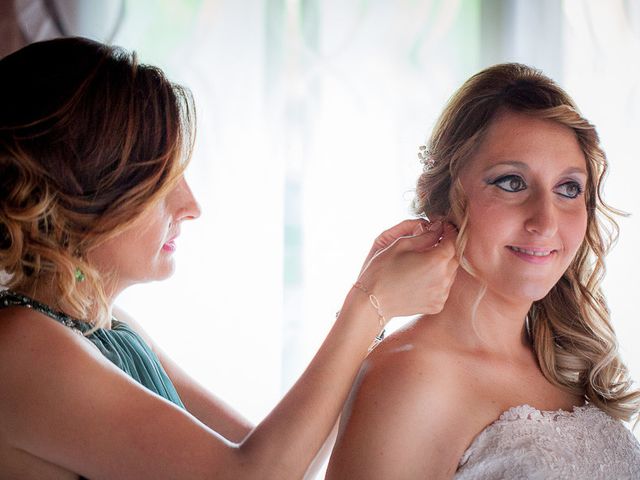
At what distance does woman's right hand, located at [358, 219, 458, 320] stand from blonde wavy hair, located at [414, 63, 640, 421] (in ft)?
0.25

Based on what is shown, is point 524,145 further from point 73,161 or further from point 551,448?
point 73,161

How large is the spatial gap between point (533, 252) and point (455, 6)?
122 cm

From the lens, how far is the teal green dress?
1160 millimetres

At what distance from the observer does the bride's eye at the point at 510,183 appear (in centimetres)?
141

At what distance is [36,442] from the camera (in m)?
1.06

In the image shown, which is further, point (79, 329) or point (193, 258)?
point (193, 258)

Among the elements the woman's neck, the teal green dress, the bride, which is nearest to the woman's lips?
the bride

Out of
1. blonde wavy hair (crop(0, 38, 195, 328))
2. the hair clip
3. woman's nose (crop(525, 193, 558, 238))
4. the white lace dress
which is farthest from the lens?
the hair clip

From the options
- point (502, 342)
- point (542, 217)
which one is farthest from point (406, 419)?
point (542, 217)

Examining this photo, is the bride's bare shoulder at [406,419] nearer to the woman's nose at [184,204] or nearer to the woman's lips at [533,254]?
the woman's lips at [533,254]

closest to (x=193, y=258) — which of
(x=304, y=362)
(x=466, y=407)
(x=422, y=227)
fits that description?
(x=304, y=362)

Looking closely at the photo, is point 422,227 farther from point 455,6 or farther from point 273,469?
point 455,6

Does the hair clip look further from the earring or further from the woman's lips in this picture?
the earring

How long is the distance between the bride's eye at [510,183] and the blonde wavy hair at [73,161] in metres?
0.62
